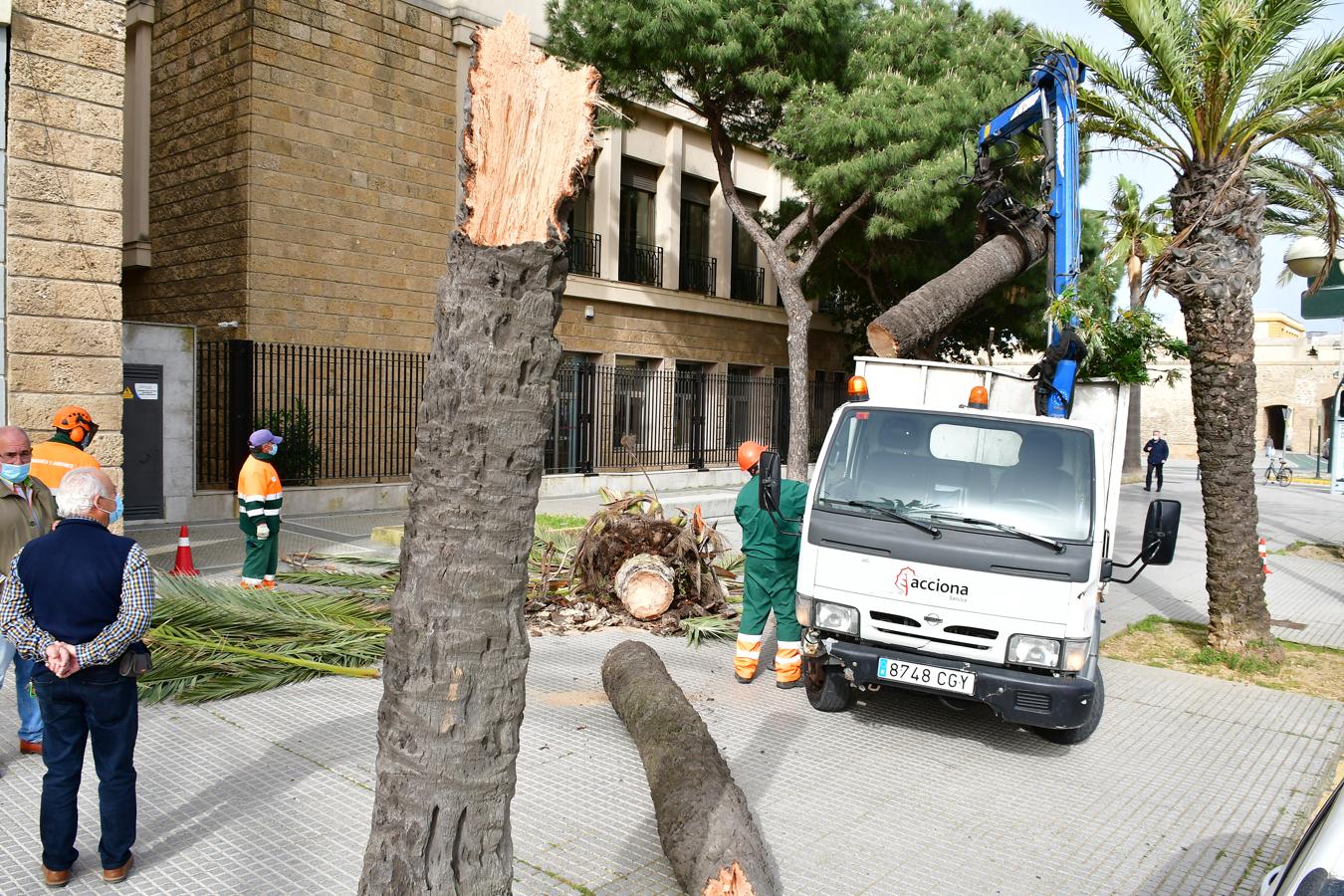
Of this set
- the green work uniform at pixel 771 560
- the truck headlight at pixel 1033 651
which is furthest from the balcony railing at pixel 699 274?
the truck headlight at pixel 1033 651

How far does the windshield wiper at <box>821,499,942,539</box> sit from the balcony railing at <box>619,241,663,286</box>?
1802 cm

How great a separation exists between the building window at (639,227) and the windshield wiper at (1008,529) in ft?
60.7

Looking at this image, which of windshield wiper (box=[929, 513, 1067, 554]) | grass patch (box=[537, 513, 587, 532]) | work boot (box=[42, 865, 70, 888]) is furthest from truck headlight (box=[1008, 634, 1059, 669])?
grass patch (box=[537, 513, 587, 532])

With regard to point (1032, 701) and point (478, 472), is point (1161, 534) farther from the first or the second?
point (478, 472)

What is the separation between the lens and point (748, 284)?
90.6 feet

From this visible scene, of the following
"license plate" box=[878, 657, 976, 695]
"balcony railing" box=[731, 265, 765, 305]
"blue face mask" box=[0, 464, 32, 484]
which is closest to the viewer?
"blue face mask" box=[0, 464, 32, 484]

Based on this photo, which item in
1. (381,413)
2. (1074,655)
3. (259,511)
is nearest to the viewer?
(1074,655)

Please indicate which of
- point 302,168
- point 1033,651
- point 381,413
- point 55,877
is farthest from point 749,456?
point 302,168

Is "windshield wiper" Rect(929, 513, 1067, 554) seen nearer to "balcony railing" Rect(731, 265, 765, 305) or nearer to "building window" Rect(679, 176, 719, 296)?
"building window" Rect(679, 176, 719, 296)

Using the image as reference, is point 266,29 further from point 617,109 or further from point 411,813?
point 411,813

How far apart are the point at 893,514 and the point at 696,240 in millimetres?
21077

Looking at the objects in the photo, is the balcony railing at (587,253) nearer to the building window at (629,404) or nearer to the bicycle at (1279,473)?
the building window at (629,404)

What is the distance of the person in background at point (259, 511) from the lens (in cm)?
864

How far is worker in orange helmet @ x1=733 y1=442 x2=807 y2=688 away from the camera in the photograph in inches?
267
